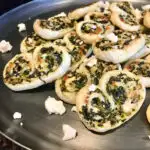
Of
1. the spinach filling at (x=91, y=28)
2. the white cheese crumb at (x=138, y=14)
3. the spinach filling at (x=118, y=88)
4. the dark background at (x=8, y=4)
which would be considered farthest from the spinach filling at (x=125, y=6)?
the dark background at (x=8, y=4)

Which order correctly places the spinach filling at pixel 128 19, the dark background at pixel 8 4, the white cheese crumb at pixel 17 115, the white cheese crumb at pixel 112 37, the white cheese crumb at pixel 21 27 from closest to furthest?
1. the white cheese crumb at pixel 17 115
2. the white cheese crumb at pixel 112 37
3. the spinach filling at pixel 128 19
4. the white cheese crumb at pixel 21 27
5. the dark background at pixel 8 4

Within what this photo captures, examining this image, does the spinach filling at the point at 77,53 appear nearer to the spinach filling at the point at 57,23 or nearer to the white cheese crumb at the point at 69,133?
the spinach filling at the point at 57,23

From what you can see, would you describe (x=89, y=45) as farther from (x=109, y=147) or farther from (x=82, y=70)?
(x=109, y=147)

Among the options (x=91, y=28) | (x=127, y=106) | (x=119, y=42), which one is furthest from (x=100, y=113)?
(x=91, y=28)

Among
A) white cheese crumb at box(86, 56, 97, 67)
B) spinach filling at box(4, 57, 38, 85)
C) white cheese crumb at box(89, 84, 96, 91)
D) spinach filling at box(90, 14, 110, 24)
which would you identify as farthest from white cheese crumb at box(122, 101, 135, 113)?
spinach filling at box(90, 14, 110, 24)

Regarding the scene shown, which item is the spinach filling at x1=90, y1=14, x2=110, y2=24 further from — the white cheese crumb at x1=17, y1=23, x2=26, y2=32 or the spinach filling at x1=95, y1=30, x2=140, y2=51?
the white cheese crumb at x1=17, y1=23, x2=26, y2=32

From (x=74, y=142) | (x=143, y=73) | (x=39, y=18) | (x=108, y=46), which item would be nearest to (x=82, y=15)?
(x=39, y=18)
